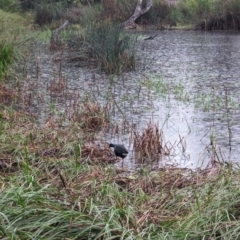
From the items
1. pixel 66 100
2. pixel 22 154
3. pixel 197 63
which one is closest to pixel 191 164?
pixel 22 154

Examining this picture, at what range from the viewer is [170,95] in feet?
34.6

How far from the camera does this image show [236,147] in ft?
23.5

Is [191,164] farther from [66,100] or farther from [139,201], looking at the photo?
[66,100]

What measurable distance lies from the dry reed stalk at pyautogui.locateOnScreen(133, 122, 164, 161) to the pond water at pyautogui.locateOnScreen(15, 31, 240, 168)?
0.10m

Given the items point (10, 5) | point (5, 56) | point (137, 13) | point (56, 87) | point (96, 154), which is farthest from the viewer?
point (10, 5)

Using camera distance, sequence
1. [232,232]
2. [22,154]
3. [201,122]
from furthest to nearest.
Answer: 1. [201,122]
2. [22,154]
3. [232,232]

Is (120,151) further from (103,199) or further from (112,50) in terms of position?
(112,50)

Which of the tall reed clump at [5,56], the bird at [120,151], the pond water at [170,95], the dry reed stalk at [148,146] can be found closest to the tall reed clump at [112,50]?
the pond water at [170,95]

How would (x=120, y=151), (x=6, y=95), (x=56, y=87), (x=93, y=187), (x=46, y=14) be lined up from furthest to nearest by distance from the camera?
(x=46, y=14), (x=56, y=87), (x=6, y=95), (x=120, y=151), (x=93, y=187)

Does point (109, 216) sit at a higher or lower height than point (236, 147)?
higher

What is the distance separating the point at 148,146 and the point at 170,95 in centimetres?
376

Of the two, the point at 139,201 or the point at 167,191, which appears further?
the point at 167,191

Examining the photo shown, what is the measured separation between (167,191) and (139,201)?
0.45 metres

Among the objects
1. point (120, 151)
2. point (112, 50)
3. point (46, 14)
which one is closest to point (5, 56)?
point (112, 50)
